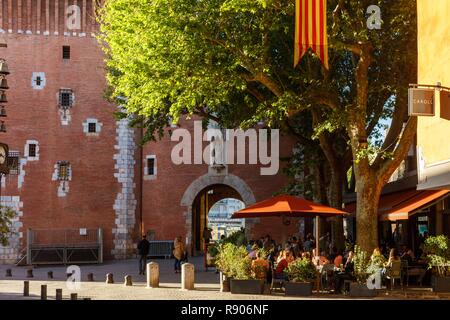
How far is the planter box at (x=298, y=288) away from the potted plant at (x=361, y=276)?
3.81 feet

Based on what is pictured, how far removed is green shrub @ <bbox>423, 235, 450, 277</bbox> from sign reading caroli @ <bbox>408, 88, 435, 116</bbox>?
408 cm

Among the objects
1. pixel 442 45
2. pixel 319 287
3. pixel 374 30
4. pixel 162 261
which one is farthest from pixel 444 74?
pixel 162 261

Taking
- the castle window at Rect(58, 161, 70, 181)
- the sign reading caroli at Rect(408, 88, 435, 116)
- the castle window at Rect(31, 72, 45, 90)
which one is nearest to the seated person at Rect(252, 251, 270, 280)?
the sign reading caroli at Rect(408, 88, 435, 116)

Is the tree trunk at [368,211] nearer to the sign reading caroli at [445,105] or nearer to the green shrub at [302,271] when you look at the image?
the green shrub at [302,271]

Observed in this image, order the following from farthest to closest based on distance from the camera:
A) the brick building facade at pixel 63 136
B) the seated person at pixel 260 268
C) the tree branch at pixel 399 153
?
the brick building facade at pixel 63 136 → the tree branch at pixel 399 153 → the seated person at pixel 260 268

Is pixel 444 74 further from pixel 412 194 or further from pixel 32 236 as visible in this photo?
pixel 32 236

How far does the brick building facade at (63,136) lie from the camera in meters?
37.8

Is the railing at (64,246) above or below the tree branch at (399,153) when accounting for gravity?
below

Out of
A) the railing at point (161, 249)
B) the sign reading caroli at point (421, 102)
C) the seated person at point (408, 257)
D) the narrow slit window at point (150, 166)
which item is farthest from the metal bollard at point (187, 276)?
the narrow slit window at point (150, 166)

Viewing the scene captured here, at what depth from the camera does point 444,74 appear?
19.2 m

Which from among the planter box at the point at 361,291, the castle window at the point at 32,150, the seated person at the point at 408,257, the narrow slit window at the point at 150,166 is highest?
the castle window at the point at 32,150

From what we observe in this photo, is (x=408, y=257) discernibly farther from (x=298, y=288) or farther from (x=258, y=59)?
(x=258, y=59)
